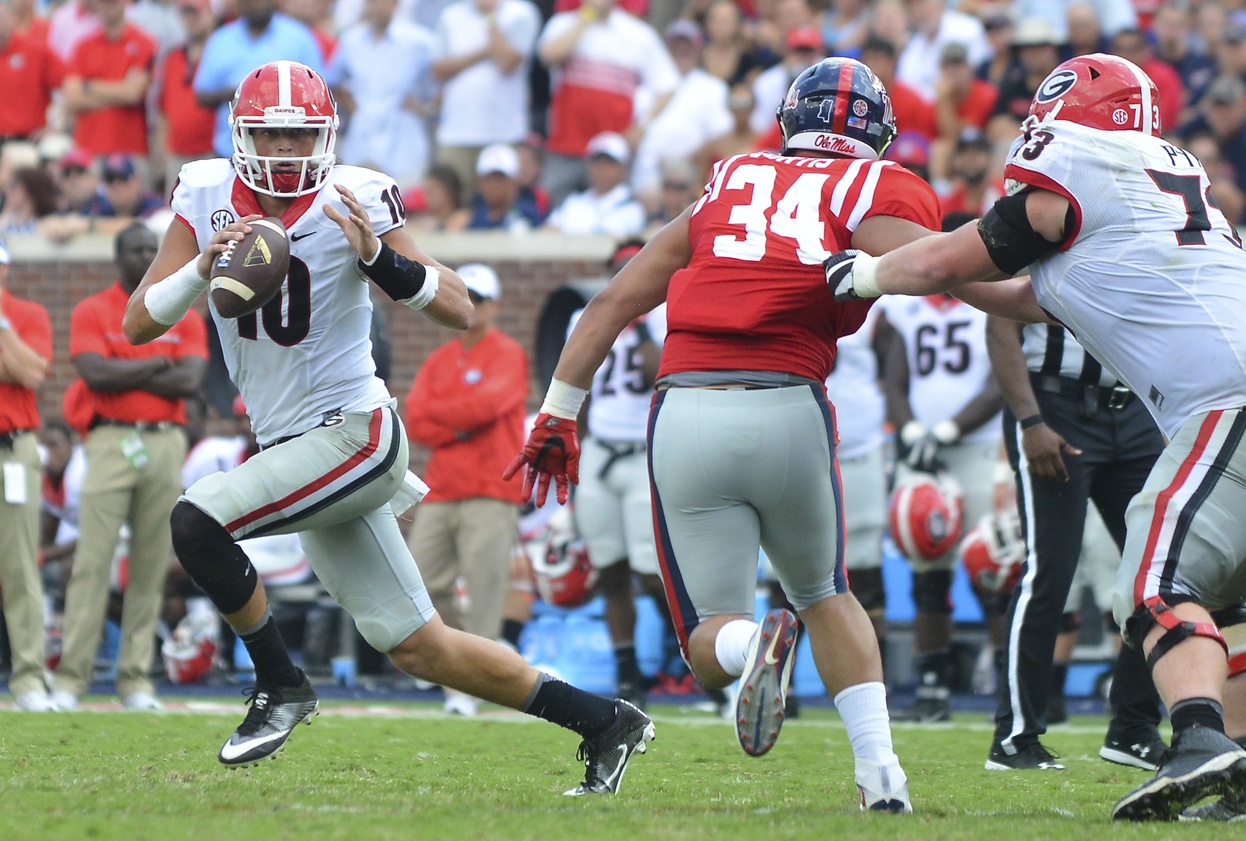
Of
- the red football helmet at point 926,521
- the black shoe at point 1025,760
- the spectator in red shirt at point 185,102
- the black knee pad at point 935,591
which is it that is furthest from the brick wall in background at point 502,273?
the black shoe at point 1025,760

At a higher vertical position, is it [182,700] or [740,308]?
[740,308]

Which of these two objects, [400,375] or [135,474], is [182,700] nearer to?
[135,474]

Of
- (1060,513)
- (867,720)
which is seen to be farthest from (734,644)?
(1060,513)

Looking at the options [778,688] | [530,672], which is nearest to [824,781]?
[530,672]

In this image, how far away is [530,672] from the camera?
520cm

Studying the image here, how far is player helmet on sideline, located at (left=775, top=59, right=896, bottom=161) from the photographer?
15.9ft

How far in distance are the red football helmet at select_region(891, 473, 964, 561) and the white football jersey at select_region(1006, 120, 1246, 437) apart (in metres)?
3.87

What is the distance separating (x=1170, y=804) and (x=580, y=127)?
931 cm

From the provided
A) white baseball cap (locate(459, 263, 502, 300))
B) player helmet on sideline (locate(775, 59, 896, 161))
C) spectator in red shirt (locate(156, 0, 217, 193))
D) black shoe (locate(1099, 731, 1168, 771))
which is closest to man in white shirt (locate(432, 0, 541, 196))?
spectator in red shirt (locate(156, 0, 217, 193))

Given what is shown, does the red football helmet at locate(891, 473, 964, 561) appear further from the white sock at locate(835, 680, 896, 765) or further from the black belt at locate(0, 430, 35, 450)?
the black belt at locate(0, 430, 35, 450)

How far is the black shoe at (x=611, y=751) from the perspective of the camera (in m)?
5.14

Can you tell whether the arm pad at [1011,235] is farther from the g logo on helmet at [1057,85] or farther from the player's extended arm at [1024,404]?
the player's extended arm at [1024,404]

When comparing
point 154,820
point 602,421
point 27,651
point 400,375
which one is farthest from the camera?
point 400,375

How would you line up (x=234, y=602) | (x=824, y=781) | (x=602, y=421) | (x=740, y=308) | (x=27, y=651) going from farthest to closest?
(x=602, y=421) < (x=27, y=651) < (x=824, y=781) < (x=234, y=602) < (x=740, y=308)
